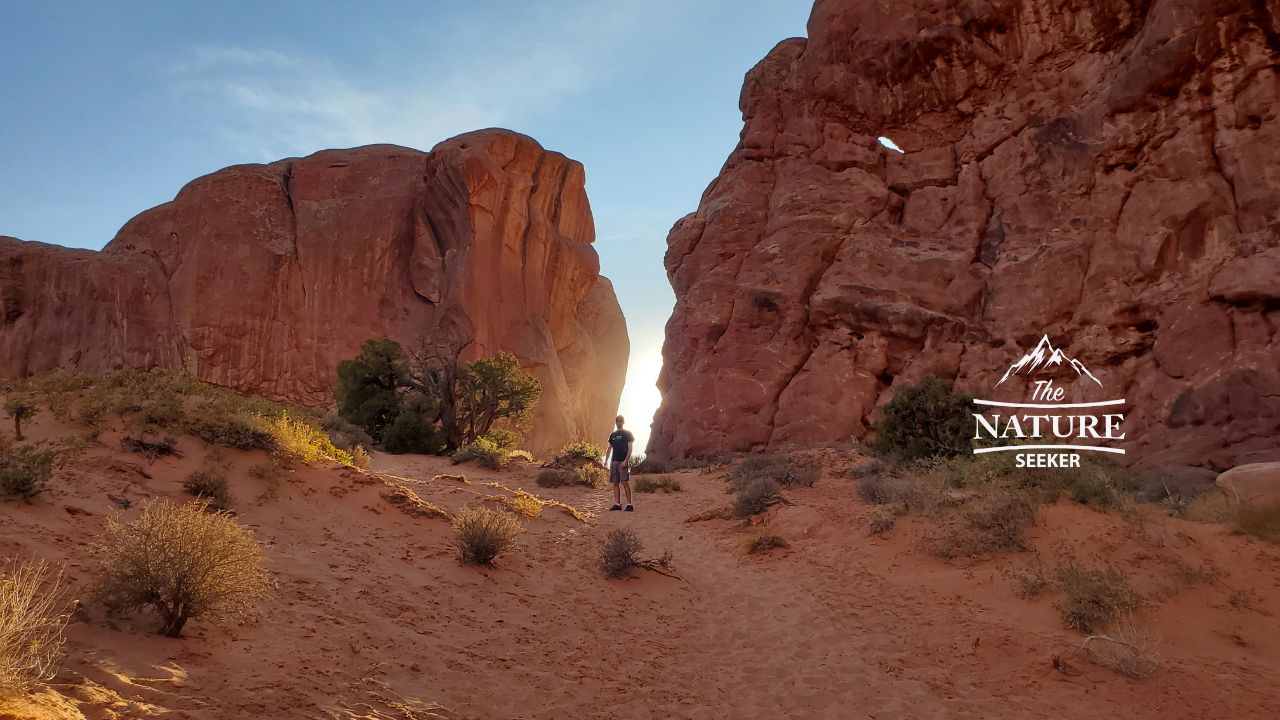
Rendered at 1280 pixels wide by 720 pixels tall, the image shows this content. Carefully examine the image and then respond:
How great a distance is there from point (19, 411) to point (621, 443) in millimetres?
8808

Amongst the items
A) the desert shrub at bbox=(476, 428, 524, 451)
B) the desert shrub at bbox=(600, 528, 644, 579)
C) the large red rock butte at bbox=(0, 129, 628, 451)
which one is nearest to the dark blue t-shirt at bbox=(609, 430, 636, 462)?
the desert shrub at bbox=(600, 528, 644, 579)

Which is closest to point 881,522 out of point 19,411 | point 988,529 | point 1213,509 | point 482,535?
point 988,529

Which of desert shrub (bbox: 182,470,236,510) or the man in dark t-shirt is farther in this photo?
the man in dark t-shirt

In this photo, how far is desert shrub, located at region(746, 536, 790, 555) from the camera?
10.3 m

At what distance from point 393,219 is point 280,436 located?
30381mm

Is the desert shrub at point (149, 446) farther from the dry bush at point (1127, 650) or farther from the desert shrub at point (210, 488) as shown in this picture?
the dry bush at point (1127, 650)

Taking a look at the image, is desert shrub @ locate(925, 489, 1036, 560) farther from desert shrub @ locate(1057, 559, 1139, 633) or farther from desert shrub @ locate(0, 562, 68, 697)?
desert shrub @ locate(0, 562, 68, 697)

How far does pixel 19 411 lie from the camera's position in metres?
8.01

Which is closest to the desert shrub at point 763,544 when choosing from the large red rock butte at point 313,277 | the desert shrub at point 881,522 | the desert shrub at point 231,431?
the desert shrub at point 881,522

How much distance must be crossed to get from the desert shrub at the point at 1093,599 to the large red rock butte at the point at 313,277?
28.8m

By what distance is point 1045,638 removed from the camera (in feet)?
20.7

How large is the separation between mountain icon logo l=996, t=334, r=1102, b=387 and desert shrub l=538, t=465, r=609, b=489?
13.0 metres

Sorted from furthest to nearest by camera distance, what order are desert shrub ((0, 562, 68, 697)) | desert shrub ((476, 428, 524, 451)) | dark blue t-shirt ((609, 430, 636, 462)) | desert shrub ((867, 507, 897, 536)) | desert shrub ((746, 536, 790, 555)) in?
desert shrub ((476, 428, 524, 451))
dark blue t-shirt ((609, 430, 636, 462))
desert shrub ((746, 536, 790, 555))
desert shrub ((867, 507, 897, 536))
desert shrub ((0, 562, 68, 697))

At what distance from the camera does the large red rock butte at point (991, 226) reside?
713 inches
